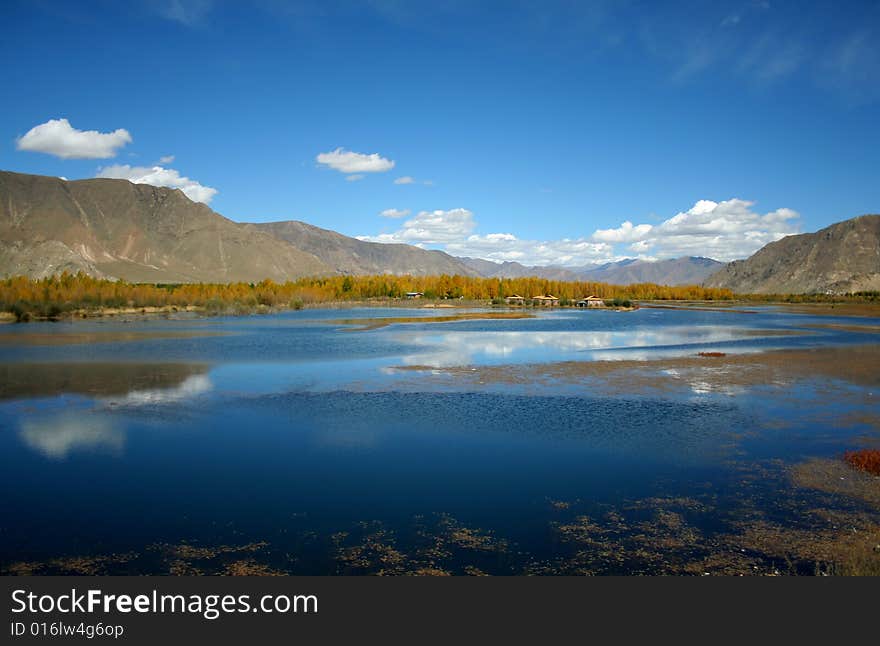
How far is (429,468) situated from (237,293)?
11580 cm

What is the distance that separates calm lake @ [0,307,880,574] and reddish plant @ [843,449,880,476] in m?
0.44

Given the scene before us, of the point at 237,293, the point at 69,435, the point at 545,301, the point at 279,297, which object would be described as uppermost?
the point at 237,293

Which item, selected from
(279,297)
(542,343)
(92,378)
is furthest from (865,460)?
(279,297)

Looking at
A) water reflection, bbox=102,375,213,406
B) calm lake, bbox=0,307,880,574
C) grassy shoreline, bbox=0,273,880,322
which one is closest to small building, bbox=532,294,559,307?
grassy shoreline, bbox=0,273,880,322

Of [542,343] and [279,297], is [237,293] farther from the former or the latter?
[542,343]

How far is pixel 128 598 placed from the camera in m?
8.23

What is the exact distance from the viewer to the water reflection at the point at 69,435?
51.2 ft

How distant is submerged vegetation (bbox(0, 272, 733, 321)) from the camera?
275 feet


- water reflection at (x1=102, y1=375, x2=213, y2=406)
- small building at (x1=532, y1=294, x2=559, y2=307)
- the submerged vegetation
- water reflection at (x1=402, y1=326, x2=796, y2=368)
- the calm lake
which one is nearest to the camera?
the calm lake

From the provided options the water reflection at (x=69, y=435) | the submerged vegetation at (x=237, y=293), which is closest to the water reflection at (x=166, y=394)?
the water reflection at (x=69, y=435)

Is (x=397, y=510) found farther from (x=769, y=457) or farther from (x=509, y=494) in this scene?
(x=769, y=457)

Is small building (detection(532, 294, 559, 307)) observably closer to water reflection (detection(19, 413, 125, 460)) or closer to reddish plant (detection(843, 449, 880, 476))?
water reflection (detection(19, 413, 125, 460))

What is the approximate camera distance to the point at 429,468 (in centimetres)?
1387

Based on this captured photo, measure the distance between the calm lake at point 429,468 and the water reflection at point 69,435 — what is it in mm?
95
